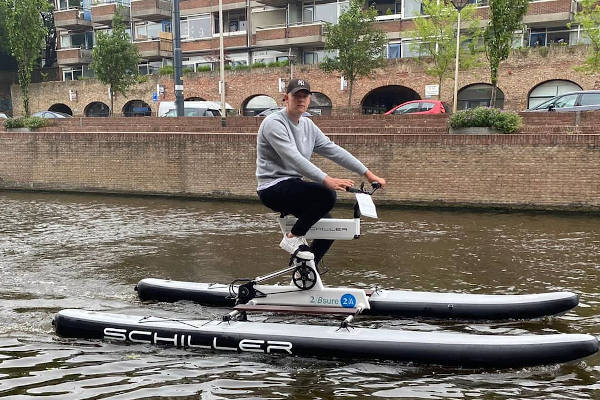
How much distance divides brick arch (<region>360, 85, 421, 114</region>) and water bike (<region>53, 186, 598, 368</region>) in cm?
2754

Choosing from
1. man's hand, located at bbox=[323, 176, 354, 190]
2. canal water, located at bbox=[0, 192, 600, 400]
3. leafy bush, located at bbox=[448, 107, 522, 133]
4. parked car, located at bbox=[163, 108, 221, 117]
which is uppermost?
parked car, located at bbox=[163, 108, 221, 117]

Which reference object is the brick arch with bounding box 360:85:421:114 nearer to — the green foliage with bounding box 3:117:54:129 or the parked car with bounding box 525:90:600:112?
the parked car with bounding box 525:90:600:112

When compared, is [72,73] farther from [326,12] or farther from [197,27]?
[326,12]

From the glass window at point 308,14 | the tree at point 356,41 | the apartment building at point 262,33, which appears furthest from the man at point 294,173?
the glass window at point 308,14

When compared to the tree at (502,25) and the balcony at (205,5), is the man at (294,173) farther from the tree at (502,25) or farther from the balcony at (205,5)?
the balcony at (205,5)

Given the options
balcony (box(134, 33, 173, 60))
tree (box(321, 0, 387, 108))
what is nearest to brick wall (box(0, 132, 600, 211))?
tree (box(321, 0, 387, 108))

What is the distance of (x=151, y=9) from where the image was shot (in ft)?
136

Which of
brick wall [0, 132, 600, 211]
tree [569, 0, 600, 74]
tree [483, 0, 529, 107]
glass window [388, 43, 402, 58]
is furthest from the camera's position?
glass window [388, 43, 402, 58]

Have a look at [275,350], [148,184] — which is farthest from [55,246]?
[148,184]

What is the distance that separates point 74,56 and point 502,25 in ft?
122

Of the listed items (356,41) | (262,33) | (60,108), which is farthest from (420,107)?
(60,108)

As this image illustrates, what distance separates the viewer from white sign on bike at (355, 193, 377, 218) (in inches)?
192

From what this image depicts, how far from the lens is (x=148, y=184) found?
17.9 meters

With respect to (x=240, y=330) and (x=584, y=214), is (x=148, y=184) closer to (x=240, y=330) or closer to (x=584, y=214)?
(x=584, y=214)
